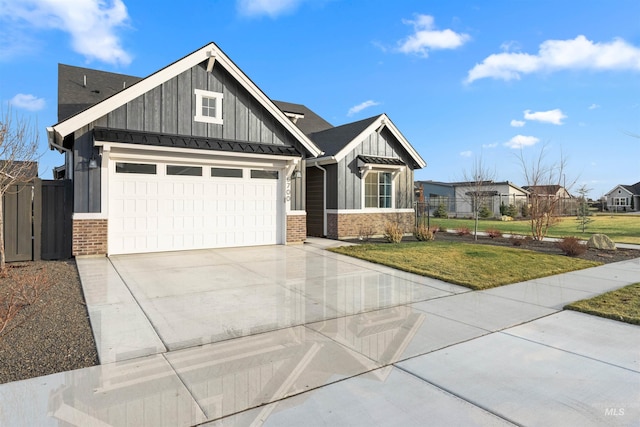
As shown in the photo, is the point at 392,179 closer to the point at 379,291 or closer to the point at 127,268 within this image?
the point at 379,291

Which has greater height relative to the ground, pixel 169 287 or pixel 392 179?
pixel 392 179

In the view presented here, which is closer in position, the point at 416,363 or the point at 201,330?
the point at 416,363

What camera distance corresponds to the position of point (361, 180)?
15.5 m

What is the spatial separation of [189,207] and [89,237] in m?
2.67

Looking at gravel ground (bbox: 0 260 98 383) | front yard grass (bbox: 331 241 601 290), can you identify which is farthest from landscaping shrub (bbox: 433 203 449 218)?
gravel ground (bbox: 0 260 98 383)

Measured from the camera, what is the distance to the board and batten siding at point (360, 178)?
15.0 meters

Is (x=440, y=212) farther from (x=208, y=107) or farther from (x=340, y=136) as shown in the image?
(x=208, y=107)

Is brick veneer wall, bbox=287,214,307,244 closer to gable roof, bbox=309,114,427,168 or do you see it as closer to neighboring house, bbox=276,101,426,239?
neighboring house, bbox=276,101,426,239

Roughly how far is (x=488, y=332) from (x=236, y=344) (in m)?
3.27

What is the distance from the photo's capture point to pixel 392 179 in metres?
16.7

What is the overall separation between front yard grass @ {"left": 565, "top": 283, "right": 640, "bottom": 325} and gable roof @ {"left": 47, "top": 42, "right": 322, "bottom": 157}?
358 inches

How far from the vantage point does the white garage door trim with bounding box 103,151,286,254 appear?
403 inches

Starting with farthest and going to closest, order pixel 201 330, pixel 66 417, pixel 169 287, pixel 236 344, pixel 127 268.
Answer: pixel 127 268 < pixel 169 287 < pixel 201 330 < pixel 236 344 < pixel 66 417

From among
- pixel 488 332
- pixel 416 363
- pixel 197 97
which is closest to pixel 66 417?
pixel 416 363
